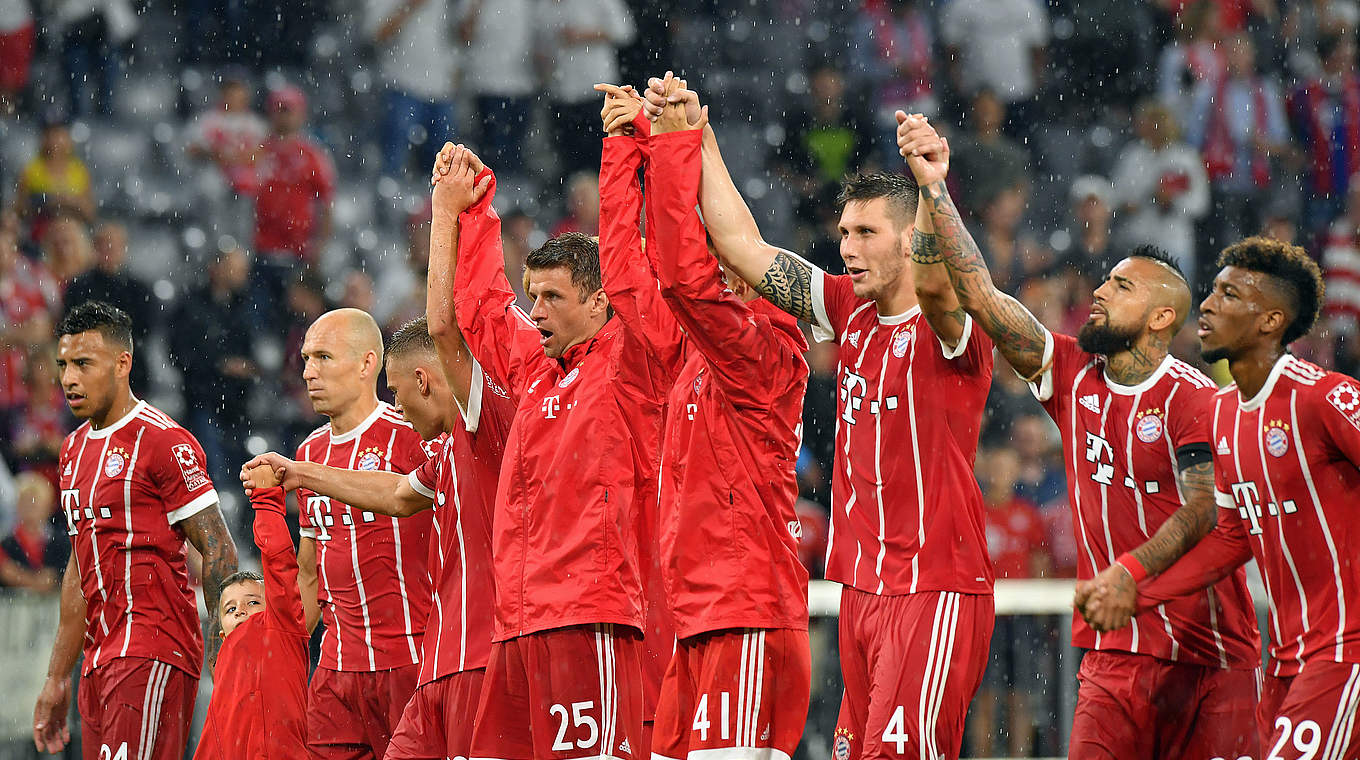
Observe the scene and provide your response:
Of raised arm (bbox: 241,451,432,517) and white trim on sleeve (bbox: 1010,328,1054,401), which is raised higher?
white trim on sleeve (bbox: 1010,328,1054,401)

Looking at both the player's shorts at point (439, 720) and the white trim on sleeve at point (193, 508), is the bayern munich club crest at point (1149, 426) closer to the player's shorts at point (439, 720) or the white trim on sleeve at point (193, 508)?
the player's shorts at point (439, 720)

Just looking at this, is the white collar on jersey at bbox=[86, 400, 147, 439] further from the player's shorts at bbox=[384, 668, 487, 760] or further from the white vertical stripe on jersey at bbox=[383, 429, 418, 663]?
the player's shorts at bbox=[384, 668, 487, 760]

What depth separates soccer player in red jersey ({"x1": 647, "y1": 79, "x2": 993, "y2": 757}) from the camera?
4898 millimetres

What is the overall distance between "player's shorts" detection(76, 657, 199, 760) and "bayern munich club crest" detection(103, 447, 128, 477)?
77cm

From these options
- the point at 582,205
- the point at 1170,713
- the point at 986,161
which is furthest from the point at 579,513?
the point at 986,161

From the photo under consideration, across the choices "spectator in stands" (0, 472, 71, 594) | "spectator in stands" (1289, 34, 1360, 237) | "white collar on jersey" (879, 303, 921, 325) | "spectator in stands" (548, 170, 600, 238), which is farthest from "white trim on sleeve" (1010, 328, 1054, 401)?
"spectator in stands" (1289, 34, 1360, 237)

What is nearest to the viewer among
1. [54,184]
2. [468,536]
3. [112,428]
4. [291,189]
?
[468,536]

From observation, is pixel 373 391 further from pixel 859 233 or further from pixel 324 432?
pixel 859 233

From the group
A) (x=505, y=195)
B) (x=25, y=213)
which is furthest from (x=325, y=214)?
(x=25, y=213)

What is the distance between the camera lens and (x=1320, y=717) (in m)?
4.69

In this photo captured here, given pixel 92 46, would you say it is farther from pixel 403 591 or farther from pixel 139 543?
pixel 403 591

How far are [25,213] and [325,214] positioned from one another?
2.07m

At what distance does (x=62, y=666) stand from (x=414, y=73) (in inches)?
260

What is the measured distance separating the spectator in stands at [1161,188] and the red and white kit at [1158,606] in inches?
274
